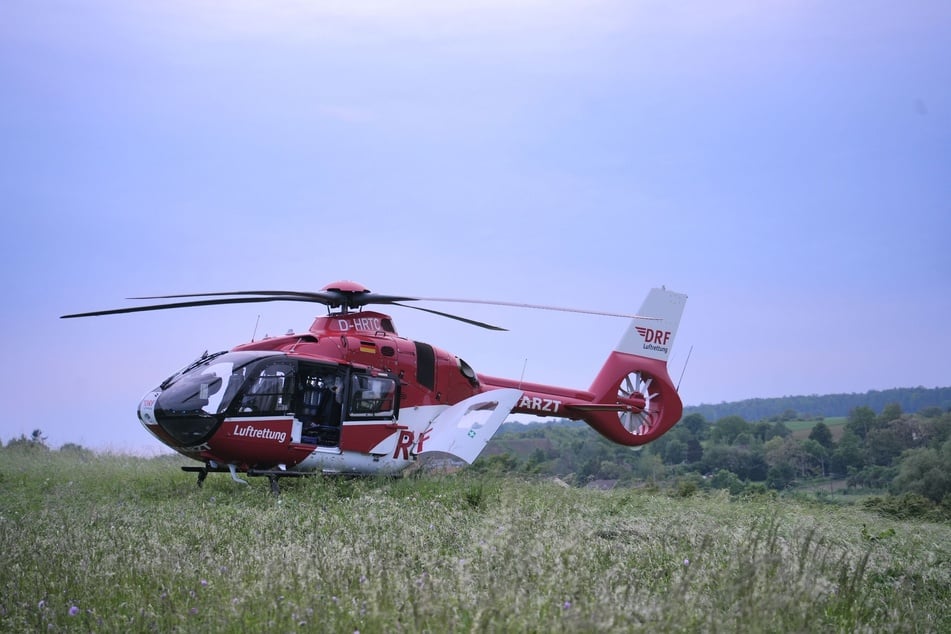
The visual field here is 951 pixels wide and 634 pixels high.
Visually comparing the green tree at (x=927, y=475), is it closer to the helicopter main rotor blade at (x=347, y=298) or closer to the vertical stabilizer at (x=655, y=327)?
the vertical stabilizer at (x=655, y=327)

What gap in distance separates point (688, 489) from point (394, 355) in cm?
644

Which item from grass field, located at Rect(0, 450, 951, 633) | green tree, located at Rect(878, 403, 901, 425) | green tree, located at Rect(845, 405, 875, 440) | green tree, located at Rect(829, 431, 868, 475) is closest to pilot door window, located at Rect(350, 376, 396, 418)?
grass field, located at Rect(0, 450, 951, 633)

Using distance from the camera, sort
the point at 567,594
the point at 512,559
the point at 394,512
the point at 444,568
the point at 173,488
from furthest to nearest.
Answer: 1. the point at 173,488
2. the point at 394,512
3. the point at 444,568
4. the point at 512,559
5. the point at 567,594

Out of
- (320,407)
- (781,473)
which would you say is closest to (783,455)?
(781,473)

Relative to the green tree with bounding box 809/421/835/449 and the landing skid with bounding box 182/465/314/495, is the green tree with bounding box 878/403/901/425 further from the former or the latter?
the landing skid with bounding box 182/465/314/495

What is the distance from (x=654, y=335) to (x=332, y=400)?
765 centimetres

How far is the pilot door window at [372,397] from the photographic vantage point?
1418cm

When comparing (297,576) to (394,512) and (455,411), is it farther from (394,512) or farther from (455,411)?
(455,411)

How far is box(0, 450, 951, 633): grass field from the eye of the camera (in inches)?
208

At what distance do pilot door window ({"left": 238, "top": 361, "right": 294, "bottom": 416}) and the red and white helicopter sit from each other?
0.05ft

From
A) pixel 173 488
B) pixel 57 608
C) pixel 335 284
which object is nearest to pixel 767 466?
pixel 335 284

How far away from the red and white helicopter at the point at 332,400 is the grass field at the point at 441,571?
207 centimetres

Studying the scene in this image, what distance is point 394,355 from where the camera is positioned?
1492 centimetres

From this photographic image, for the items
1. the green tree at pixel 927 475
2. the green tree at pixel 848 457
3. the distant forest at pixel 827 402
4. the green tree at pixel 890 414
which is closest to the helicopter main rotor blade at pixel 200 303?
the green tree at pixel 927 475
